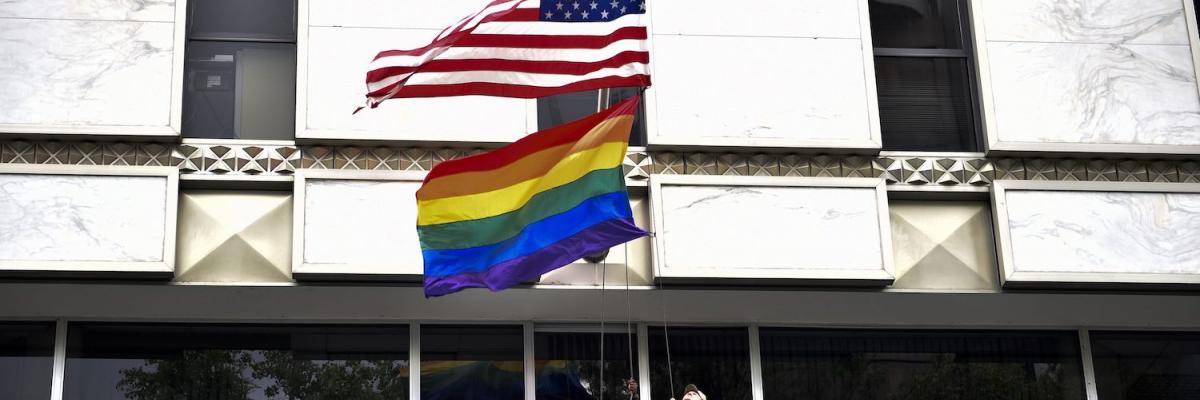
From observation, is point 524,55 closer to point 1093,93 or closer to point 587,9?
point 587,9

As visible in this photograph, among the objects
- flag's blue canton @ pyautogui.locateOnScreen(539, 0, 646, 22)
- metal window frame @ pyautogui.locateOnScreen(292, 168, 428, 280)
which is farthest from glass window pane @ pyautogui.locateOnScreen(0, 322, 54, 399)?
flag's blue canton @ pyautogui.locateOnScreen(539, 0, 646, 22)

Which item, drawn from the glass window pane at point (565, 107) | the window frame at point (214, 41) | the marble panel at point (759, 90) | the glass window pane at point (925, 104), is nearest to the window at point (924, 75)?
the glass window pane at point (925, 104)

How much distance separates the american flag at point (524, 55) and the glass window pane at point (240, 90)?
74.1 inches

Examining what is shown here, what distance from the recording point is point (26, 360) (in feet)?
43.2

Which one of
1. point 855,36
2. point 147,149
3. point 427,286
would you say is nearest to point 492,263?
point 427,286

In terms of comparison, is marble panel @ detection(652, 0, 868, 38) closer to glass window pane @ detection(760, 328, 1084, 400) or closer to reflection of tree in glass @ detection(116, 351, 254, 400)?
glass window pane @ detection(760, 328, 1084, 400)

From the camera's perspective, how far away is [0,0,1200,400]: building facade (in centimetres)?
1280

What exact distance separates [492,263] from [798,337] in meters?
3.62

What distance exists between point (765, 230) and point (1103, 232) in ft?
9.26

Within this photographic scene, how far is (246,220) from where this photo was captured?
12891 millimetres

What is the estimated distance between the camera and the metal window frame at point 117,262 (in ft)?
40.2

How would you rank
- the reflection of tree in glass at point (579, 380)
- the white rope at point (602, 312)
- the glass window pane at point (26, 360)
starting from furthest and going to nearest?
the reflection of tree in glass at point (579, 380)
the glass window pane at point (26, 360)
the white rope at point (602, 312)

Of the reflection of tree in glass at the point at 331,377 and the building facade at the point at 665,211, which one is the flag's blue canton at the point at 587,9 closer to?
the building facade at the point at 665,211

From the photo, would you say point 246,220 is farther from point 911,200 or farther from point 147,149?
point 911,200
